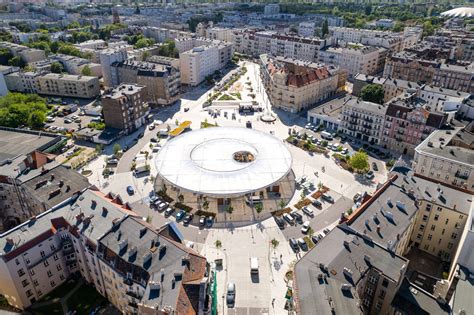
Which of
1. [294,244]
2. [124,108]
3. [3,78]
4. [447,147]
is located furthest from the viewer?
[3,78]

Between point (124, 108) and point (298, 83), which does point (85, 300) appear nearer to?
point (124, 108)

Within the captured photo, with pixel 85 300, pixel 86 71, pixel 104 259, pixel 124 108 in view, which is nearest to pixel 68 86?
pixel 86 71

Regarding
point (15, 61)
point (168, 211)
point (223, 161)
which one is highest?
point (15, 61)

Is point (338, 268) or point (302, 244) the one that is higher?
point (338, 268)

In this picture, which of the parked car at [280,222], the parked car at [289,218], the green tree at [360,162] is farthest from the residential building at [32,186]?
the green tree at [360,162]

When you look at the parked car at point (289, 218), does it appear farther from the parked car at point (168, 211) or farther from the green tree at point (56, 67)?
the green tree at point (56, 67)

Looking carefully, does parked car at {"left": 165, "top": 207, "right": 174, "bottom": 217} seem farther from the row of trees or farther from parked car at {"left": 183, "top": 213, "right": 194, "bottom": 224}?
the row of trees

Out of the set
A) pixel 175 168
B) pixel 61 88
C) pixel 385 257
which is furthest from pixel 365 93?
pixel 61 88
